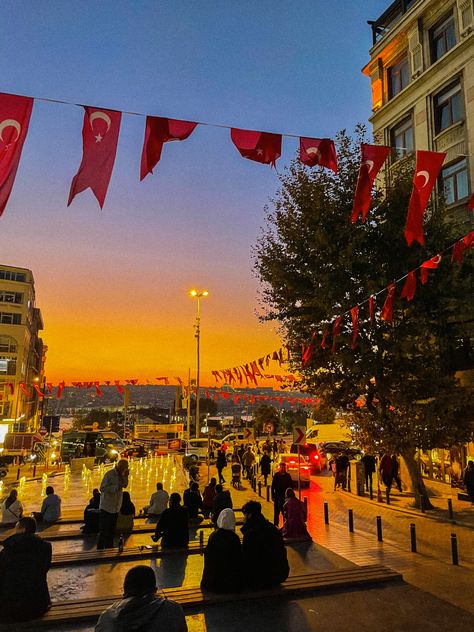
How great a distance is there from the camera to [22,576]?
5988 millimetres

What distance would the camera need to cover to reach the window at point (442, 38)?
2156cm

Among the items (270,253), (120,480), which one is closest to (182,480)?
(270,253)

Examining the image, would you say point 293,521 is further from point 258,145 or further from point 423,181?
point 258,145

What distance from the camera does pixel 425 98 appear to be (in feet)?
73.9

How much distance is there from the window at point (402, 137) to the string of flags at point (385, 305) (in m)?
8.56

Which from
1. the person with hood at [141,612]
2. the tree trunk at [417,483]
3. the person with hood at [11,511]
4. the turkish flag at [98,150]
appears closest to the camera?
the person with hood at [141,612]

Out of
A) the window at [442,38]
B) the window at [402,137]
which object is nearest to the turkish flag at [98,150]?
the window at [402,137]

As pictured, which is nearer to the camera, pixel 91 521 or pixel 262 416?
pixel 91 521

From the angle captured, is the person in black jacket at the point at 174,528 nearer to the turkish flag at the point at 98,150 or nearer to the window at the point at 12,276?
the turkish flag at the point at 98,150

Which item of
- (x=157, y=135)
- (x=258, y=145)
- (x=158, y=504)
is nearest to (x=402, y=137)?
(x=258, y=145)

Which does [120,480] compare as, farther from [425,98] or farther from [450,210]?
[425,98]

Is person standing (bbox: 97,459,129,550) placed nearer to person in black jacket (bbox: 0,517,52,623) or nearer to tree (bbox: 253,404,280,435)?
person in black jacket (bbox: 0,517,52,623)

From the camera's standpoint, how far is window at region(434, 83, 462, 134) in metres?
21.0

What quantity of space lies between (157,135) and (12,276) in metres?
66.6
